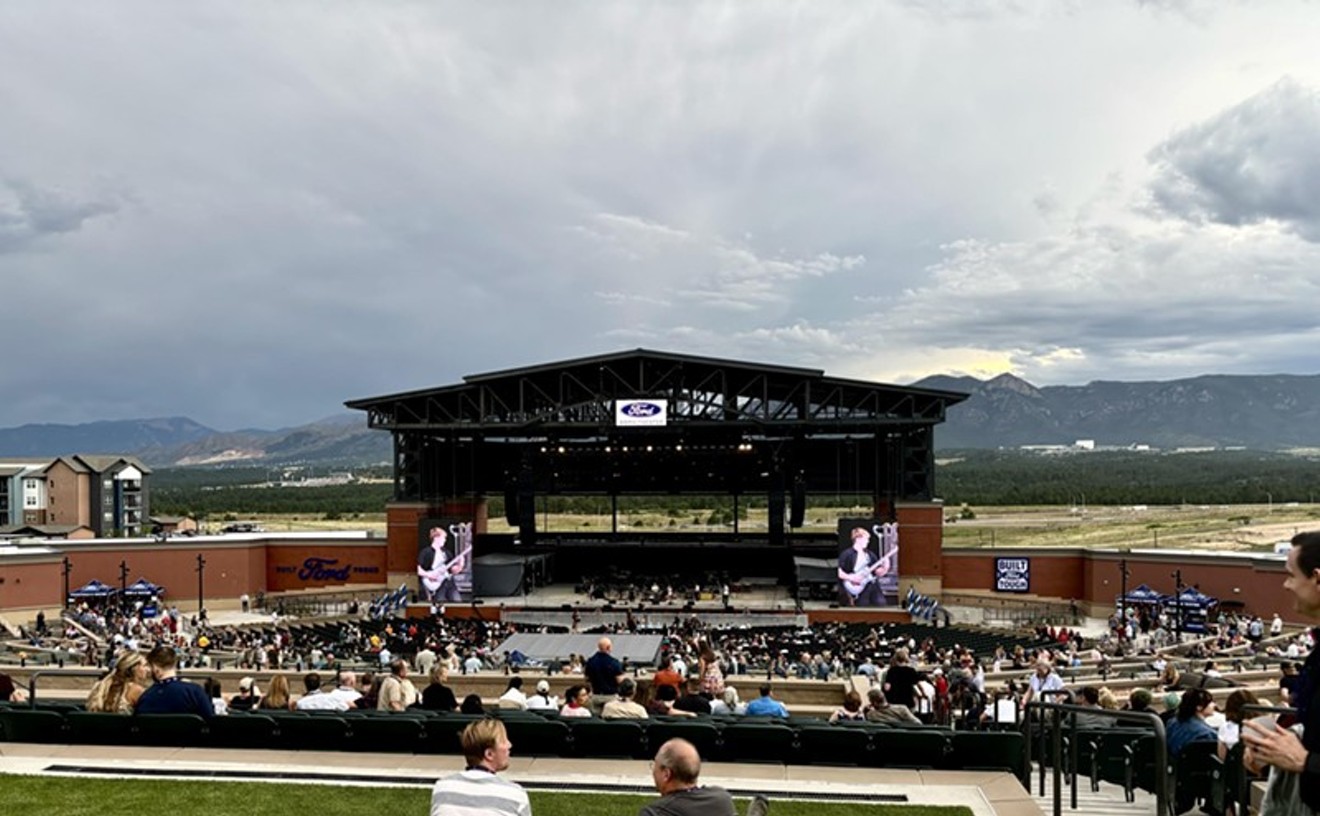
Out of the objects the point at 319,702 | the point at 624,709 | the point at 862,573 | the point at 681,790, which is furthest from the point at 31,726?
the point at 862,573

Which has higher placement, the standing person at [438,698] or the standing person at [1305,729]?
the standing person at [1305,729]

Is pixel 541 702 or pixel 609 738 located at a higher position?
pixel 609 738

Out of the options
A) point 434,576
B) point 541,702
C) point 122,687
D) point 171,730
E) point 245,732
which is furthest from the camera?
point 434,576

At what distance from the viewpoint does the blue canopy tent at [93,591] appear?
4306cm

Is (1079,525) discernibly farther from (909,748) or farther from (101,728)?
(101,728)

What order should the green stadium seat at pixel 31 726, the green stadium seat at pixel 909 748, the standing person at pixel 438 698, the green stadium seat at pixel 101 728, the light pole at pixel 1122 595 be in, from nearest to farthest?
the green stadium seat at pixel 909 748 < the green stadium seat at pixel 101 728 < the green stadium seat at pixel 31 726 < the standing person at pixel 438 698 < the light pole at pixel 1122 595

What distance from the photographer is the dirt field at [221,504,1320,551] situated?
250ft

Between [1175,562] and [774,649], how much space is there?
23.1 metres

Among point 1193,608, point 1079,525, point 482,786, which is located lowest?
point 1079,525

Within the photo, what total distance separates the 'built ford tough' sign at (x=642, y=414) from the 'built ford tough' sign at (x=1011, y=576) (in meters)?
17.7

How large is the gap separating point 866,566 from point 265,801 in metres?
37.3

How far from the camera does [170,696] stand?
10430mm

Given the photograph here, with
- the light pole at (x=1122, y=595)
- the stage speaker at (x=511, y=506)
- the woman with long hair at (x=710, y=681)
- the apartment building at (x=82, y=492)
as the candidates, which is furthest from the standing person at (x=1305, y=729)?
the apartment building at (x=82, y=492)

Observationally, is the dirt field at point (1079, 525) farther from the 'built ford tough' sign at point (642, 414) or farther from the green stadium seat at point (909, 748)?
the green stadium seat at point (909, 748)
